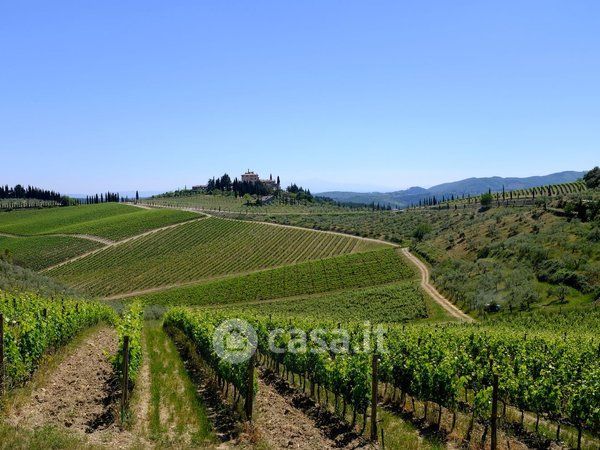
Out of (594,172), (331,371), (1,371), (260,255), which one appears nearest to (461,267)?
(260,255)

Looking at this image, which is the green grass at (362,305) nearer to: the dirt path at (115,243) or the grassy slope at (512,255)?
the grassy slope at (512,255)

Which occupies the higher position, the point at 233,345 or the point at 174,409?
the point at 233,345

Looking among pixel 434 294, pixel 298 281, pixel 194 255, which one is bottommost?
pixel 298 281

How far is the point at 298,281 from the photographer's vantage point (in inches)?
2714

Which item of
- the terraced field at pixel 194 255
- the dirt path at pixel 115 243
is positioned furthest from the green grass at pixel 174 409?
the dirt path at pixel 115 243

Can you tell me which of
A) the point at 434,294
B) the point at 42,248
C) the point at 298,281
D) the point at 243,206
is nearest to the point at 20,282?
the point at 298,281

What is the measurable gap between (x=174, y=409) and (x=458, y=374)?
11.2 m

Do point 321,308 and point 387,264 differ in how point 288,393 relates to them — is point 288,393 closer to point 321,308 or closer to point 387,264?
point 321,308

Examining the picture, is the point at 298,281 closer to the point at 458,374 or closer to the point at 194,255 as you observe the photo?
the point at 194,255

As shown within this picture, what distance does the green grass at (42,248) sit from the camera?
93.8 m

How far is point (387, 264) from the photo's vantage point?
234 feet

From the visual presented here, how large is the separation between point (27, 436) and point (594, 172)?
145 m

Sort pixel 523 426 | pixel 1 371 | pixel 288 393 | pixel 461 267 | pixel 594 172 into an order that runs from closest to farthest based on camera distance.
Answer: pixel 1 371 < pixel 523 426 < pixel 288 393 < pixel 461 267 < pixel 594 172

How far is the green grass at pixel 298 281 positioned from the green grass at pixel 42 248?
122 ft
